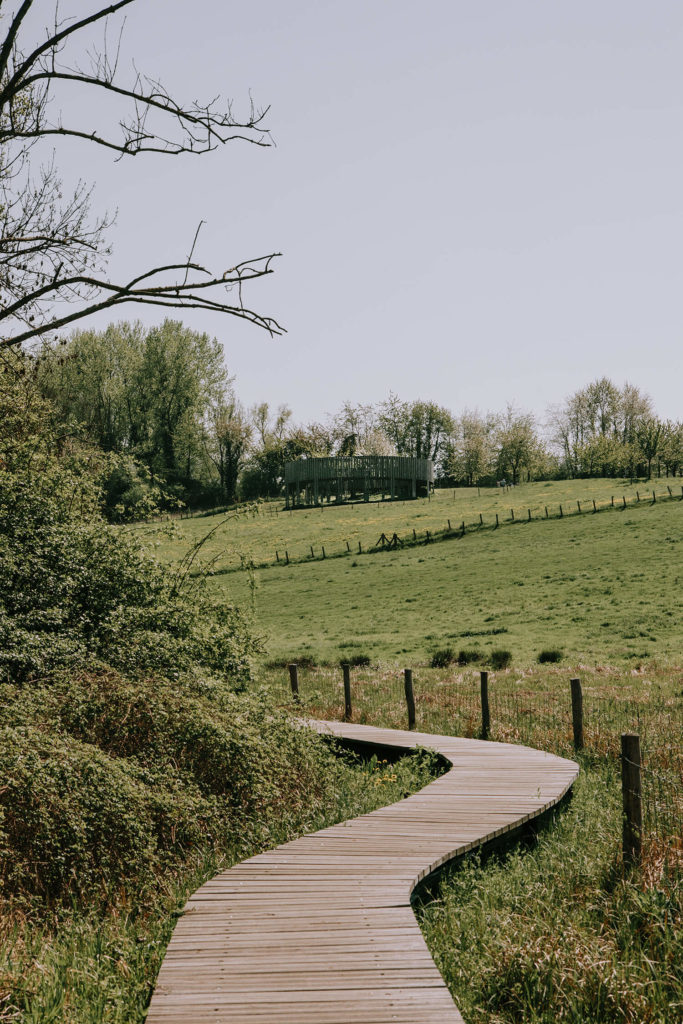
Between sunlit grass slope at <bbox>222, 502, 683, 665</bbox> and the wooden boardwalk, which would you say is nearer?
the wooden boardwalk

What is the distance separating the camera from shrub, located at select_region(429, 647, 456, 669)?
26.3 metres

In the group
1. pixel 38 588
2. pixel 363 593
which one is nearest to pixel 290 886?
pixel 38 588

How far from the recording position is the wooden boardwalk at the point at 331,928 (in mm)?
4625

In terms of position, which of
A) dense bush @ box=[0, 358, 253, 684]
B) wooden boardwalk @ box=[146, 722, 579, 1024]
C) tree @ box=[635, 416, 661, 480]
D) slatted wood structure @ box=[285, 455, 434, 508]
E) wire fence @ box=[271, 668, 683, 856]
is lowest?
wire fence @ box=[271, 668, 683, 856]

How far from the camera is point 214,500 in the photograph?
8481cm

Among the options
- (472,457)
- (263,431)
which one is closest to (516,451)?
(472,457)

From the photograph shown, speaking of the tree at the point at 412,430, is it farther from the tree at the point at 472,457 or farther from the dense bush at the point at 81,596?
the dense bush at the point at 81,596

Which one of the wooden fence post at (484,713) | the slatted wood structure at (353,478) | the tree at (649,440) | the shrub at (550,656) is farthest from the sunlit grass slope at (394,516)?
the wooden fence post at (484,713)

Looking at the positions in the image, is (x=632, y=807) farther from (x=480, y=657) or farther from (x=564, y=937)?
(x=480, y=657)

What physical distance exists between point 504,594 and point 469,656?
1080cm

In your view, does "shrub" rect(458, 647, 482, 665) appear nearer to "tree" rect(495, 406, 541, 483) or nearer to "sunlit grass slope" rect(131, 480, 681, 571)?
"sunlit grass slope" rect(131, 480, 681, 571)

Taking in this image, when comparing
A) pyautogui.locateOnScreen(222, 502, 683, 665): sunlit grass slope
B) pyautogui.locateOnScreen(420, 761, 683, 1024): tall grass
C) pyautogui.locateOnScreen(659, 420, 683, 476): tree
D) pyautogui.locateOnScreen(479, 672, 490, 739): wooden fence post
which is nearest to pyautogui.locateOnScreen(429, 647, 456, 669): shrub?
pyautogui.locateOnScreen(222, 502, 683, 665): sunlit grass slope

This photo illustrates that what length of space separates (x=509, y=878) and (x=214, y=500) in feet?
258

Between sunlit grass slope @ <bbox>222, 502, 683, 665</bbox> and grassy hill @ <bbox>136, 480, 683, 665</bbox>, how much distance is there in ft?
0.23
